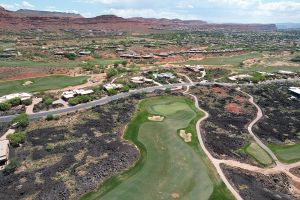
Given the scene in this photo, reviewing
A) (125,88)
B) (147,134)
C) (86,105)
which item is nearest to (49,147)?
(147,134)

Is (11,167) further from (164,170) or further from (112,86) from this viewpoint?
(112,86)

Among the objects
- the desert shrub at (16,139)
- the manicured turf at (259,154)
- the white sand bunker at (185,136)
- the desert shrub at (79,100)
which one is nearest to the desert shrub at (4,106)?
the desert shrub at (79,100)

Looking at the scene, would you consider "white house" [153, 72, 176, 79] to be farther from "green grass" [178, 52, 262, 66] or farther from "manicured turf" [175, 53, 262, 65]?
"manicured turf" [175, 53, 262, 65]

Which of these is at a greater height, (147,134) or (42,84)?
(42,84)

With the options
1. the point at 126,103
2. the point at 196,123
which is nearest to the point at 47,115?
the point at 126,103

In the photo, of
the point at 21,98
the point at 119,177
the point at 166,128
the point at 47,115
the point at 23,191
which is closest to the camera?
the point at 23,191

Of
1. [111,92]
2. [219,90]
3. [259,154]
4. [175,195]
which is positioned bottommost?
[259,154]

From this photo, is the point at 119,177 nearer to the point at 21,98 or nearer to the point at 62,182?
the point at 62,182
